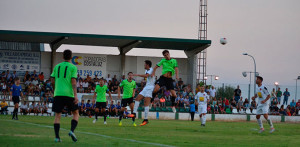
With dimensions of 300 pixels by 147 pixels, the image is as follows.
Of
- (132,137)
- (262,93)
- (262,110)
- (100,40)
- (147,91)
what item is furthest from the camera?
(100,40)

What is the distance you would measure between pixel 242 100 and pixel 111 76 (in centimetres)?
1287

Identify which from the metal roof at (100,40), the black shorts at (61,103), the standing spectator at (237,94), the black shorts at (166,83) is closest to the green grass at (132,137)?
the black shorts at (61,103)

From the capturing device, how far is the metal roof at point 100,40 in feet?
148

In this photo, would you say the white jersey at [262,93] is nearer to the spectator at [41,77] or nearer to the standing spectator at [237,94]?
the spectator at [41,77]

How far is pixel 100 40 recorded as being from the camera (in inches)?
1890

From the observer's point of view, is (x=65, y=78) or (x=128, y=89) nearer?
(x=65, y=78)

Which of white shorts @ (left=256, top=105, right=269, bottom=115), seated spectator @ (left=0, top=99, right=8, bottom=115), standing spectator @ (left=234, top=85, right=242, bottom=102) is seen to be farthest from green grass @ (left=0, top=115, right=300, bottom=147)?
standing spectator @ (left=234, top=85, right=242, bottom=102)

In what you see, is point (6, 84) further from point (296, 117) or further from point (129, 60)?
point (296, 117)

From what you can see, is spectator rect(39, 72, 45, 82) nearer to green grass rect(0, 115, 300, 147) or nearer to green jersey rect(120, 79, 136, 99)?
green jersey rect(120, 79, 136, 99)

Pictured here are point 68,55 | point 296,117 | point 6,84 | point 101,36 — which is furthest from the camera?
point 296,117

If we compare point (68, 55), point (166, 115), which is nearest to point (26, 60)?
point (166, 115)

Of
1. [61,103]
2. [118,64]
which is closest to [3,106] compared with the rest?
[118,64]

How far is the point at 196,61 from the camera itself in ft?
172

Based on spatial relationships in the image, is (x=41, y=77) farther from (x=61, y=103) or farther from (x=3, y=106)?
(x=61, y=103)
